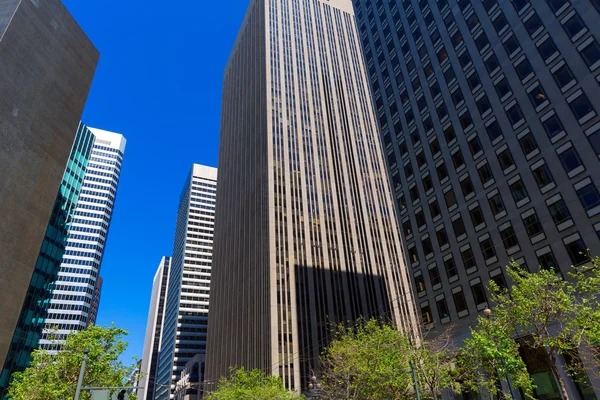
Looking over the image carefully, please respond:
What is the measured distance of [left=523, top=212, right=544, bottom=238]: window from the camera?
3540 cm

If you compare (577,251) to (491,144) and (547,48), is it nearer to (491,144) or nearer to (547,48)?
(491,144)

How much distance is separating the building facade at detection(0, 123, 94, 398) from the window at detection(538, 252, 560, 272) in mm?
80428

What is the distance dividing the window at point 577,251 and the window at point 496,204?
7.24 metres

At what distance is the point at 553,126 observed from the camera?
3634cm

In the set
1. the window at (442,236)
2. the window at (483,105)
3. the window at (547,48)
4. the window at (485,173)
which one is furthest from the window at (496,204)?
→ the window at (547,48)

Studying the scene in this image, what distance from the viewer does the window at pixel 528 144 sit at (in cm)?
3762

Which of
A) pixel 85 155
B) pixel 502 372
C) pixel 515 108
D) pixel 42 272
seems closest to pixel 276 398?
pixel 502 372

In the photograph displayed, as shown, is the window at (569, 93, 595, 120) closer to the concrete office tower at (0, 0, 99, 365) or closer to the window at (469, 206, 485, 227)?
the window at (469, 206, 485, 227)

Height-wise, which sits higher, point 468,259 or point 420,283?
point 468,259

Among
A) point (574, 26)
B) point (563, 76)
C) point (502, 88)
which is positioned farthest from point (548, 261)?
point (574, 26)

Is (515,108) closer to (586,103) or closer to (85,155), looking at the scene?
(586,103)

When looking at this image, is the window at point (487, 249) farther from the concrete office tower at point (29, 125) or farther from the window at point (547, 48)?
the concrete office tower at point (29, 125)

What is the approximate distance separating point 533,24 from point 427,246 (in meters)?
26.2

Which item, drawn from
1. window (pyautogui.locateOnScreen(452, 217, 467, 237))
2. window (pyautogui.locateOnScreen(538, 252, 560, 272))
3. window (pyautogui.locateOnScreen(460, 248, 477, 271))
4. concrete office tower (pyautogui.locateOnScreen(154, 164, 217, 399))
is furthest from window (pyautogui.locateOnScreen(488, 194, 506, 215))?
concrete office tower (pyautogui.locateOnScreen(154, 164, 217, 399))
